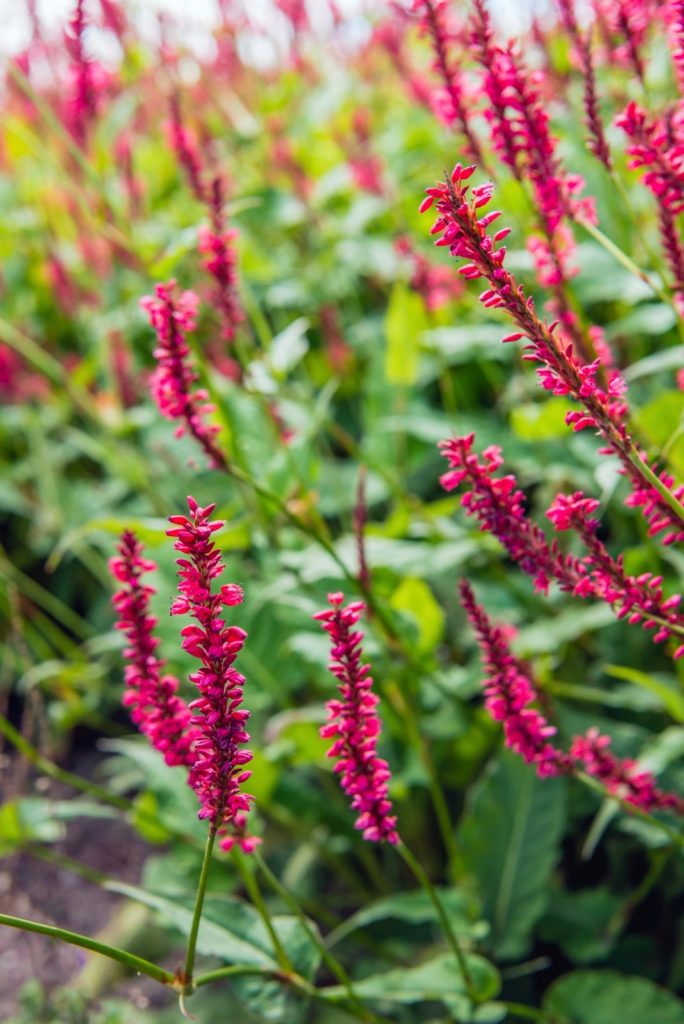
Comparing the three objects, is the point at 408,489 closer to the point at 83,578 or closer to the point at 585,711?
the point at 585,711

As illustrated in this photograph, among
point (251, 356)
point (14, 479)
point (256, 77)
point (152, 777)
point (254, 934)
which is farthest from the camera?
point (14, 479)

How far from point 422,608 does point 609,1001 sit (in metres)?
0.90

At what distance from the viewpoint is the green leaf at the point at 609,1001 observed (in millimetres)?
1912

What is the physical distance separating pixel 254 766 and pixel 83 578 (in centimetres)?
228

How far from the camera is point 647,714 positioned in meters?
2.46

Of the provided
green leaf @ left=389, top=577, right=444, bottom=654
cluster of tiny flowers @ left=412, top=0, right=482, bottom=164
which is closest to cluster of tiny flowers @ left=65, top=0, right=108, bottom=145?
cluster of tiny flowers @ left=412, top=0, right=482, bottom=164

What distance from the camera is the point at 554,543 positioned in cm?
124

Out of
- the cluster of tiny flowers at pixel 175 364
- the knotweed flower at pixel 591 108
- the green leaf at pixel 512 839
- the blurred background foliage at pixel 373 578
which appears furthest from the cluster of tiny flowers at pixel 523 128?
the green leaf at pixel 512 839

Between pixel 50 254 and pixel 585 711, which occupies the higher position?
pixel 50 254

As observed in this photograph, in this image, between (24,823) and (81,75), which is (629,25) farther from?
(24,823)

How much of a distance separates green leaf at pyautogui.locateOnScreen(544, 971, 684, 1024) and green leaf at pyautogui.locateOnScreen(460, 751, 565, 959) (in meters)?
0.20

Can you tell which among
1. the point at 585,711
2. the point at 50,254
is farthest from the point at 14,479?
the point at 585,711

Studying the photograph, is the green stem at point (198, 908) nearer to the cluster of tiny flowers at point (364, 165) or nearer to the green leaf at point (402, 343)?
the green leaf at point (402, 343)

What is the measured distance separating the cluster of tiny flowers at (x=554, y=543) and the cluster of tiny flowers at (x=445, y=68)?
2.25 ft
